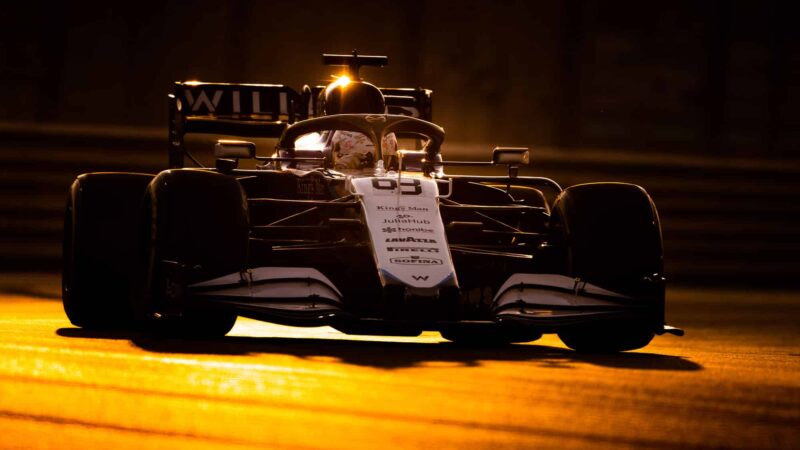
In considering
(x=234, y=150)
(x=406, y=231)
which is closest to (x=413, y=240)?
(x=406, y=231)

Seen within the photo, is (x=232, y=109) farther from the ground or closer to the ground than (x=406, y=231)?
farther from the ground

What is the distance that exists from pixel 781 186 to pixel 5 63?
7546 mm

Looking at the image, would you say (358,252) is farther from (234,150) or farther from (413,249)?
(234,150)

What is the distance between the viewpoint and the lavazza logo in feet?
28.5

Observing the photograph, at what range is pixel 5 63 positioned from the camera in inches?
677

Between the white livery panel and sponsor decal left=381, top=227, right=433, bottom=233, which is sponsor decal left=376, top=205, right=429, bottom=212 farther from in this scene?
sponsor decal left=381, top=227, right=433, bottom=233

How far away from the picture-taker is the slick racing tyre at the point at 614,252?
9.20 meters

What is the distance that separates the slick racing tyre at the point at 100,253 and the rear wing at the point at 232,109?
7.43 ft

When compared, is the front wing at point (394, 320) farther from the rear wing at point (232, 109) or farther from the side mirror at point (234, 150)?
the rear wing at point (232, 109)

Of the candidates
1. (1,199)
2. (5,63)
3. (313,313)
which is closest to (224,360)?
(313,313)

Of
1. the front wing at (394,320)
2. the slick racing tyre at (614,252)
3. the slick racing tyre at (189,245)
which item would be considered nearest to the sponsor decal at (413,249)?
the front wing at (394,320)

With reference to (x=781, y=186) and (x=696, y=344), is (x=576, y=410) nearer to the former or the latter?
(x=696, y=344)

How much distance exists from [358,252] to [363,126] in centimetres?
174

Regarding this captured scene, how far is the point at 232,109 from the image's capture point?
1271 centimetres
